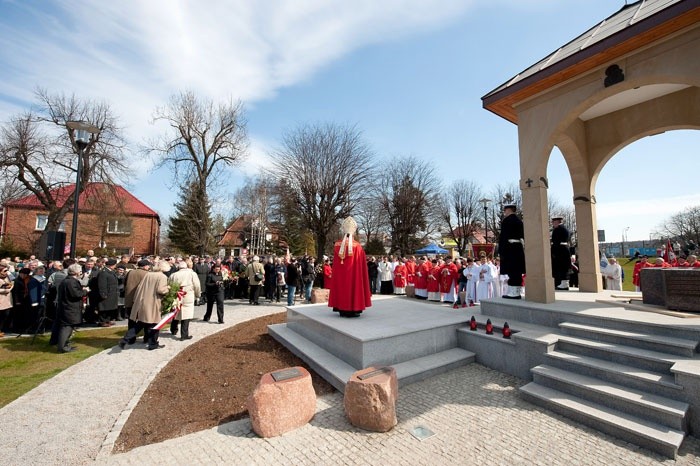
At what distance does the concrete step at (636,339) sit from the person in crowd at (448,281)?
275 inches

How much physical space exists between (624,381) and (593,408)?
62cm

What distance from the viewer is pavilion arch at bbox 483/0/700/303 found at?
5141 mm

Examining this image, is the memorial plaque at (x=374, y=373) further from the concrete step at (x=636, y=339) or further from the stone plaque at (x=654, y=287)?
the stone plaque at (x=654, y=287)

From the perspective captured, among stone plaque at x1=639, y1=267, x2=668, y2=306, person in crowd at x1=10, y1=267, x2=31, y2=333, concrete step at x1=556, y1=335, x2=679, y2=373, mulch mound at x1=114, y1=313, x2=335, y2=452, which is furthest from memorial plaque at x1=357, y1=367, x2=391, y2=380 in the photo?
person in crowd at x1=10, y1=267, x2=31, y2=333

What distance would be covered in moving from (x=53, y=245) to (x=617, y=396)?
13.5 meters

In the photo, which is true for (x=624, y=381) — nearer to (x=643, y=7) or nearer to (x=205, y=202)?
(x=643, y=7)

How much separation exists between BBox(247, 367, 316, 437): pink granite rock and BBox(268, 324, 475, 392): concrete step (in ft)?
3.41

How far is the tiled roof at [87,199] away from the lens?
2062cm

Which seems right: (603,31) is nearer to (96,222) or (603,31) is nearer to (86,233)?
(96,222)

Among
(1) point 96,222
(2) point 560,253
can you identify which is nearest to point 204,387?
(2) point 560,253

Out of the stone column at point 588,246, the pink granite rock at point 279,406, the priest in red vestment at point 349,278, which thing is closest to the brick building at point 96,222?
the priest in red vestment at point 349,278

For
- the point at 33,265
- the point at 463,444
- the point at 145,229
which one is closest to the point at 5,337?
the point at 33,265

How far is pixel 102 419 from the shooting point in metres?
4.21

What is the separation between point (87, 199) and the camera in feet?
68.7
